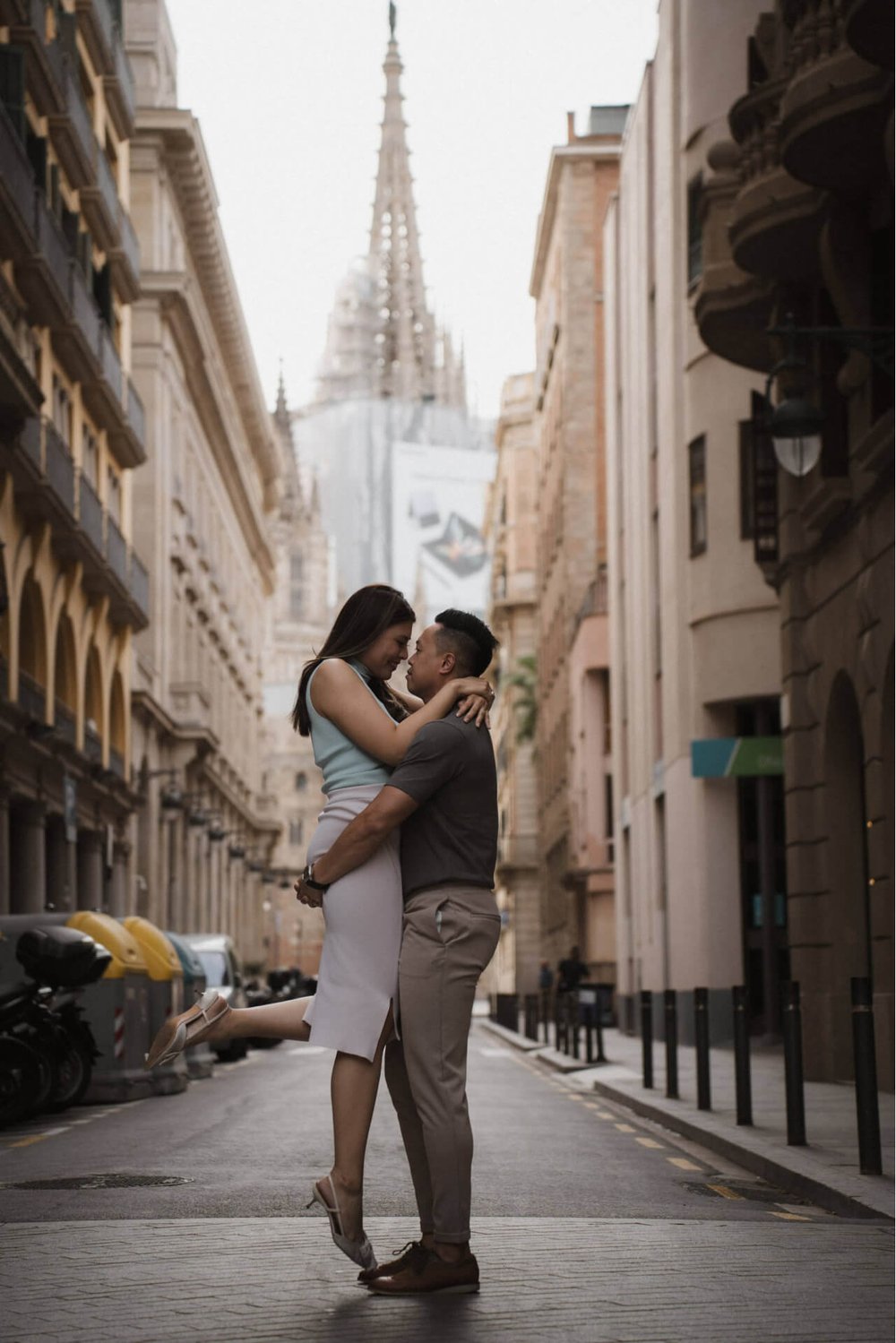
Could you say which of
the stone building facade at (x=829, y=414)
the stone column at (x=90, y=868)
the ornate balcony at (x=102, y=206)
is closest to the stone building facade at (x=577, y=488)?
the stone column at (x=90, y=868)

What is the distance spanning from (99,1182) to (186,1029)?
423 centimetres

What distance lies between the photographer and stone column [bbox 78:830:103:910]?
4162 cm

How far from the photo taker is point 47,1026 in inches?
650

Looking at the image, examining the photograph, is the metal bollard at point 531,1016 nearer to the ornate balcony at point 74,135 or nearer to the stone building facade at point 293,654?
the ornate balcony at point 74,135

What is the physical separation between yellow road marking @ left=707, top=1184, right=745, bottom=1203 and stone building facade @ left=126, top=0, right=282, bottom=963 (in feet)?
110

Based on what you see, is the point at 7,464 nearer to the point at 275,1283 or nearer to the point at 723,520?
the point at 723,520

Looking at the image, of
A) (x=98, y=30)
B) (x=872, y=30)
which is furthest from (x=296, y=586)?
(x=872, y=30)

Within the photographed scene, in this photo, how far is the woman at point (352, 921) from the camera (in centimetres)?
648

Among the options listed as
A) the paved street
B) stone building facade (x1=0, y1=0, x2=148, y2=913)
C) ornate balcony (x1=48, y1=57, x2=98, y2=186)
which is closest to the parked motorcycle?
the paved street

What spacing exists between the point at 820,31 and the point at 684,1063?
1331 cm

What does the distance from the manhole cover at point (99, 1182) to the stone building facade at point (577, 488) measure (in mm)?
41322

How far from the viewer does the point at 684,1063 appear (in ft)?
85.0

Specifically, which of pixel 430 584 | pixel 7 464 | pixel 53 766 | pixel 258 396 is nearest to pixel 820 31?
pixel 7 464

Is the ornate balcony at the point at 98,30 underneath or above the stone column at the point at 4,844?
above
